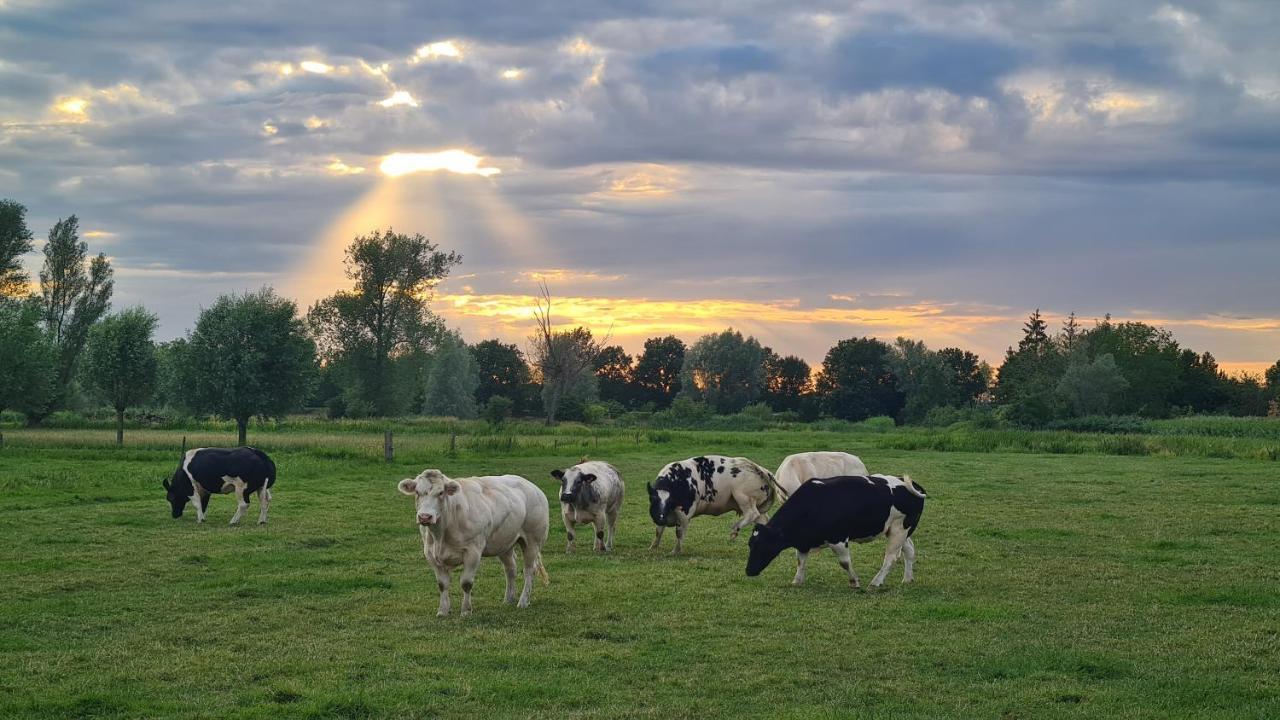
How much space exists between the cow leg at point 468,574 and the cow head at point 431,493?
59 cm

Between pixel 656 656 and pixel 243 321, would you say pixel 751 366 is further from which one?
pixel 656 656

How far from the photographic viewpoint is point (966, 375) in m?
132

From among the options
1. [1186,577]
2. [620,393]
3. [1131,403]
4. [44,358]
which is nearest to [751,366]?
[620,393]

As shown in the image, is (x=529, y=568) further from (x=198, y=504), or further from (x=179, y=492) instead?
(x=179, y=492)

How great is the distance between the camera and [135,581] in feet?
53.5

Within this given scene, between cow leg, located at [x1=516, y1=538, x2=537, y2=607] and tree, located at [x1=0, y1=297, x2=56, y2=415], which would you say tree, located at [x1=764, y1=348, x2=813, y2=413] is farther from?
cow leg, located at [x1=516, y1=538, x2=537, y2=607]

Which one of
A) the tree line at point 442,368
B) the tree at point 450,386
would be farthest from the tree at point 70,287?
the tree at point 450,386

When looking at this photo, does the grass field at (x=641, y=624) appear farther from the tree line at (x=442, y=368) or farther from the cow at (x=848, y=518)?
the tree line at (x=442, y=368)

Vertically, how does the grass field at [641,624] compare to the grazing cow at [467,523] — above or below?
below

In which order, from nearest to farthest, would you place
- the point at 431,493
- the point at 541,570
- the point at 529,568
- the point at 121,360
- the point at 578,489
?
the point at 431,493
the point at 529,568
the point at 541,570
the point at 578,489
the point at 121,360

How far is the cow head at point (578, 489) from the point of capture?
20.1 m

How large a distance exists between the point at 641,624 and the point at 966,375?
125116 mm

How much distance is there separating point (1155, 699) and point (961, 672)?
1774 millimetres

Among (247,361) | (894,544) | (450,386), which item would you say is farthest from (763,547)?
(450,386)
